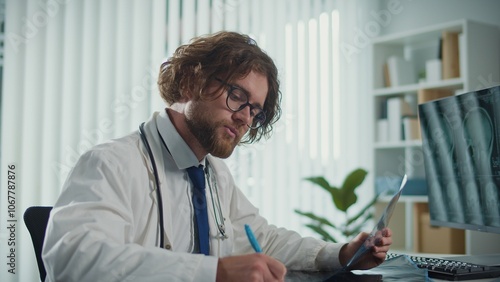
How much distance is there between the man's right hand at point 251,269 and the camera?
961 millimetres

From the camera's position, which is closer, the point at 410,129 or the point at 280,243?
the point at 280,243

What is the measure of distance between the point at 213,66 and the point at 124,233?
1.93ft

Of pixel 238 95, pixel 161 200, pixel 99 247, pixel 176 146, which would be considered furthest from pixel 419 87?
pixel 99 247

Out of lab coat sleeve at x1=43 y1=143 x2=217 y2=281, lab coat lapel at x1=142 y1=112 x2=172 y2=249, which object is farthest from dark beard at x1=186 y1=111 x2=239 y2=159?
lab coat sleeve at x1=43 y1=143 x2=217 y2=281

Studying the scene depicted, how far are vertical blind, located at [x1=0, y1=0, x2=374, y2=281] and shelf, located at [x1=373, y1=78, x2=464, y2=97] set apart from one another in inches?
16.0

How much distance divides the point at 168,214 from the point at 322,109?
3.07 meters

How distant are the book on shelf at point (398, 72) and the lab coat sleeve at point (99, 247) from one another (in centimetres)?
321

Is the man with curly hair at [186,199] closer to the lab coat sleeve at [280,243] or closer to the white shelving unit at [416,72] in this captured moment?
the lab coat sleeve at [280,243]

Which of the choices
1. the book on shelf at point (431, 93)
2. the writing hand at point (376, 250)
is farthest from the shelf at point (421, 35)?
the writing hand at point (376, 250)

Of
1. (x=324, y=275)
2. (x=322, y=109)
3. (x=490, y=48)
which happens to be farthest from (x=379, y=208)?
(x=324, y=275)

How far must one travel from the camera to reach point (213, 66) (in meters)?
1.55

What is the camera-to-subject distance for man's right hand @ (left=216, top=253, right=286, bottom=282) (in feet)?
3.15

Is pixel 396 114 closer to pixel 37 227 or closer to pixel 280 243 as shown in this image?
pixel 280 243

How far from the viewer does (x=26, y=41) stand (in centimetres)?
282
